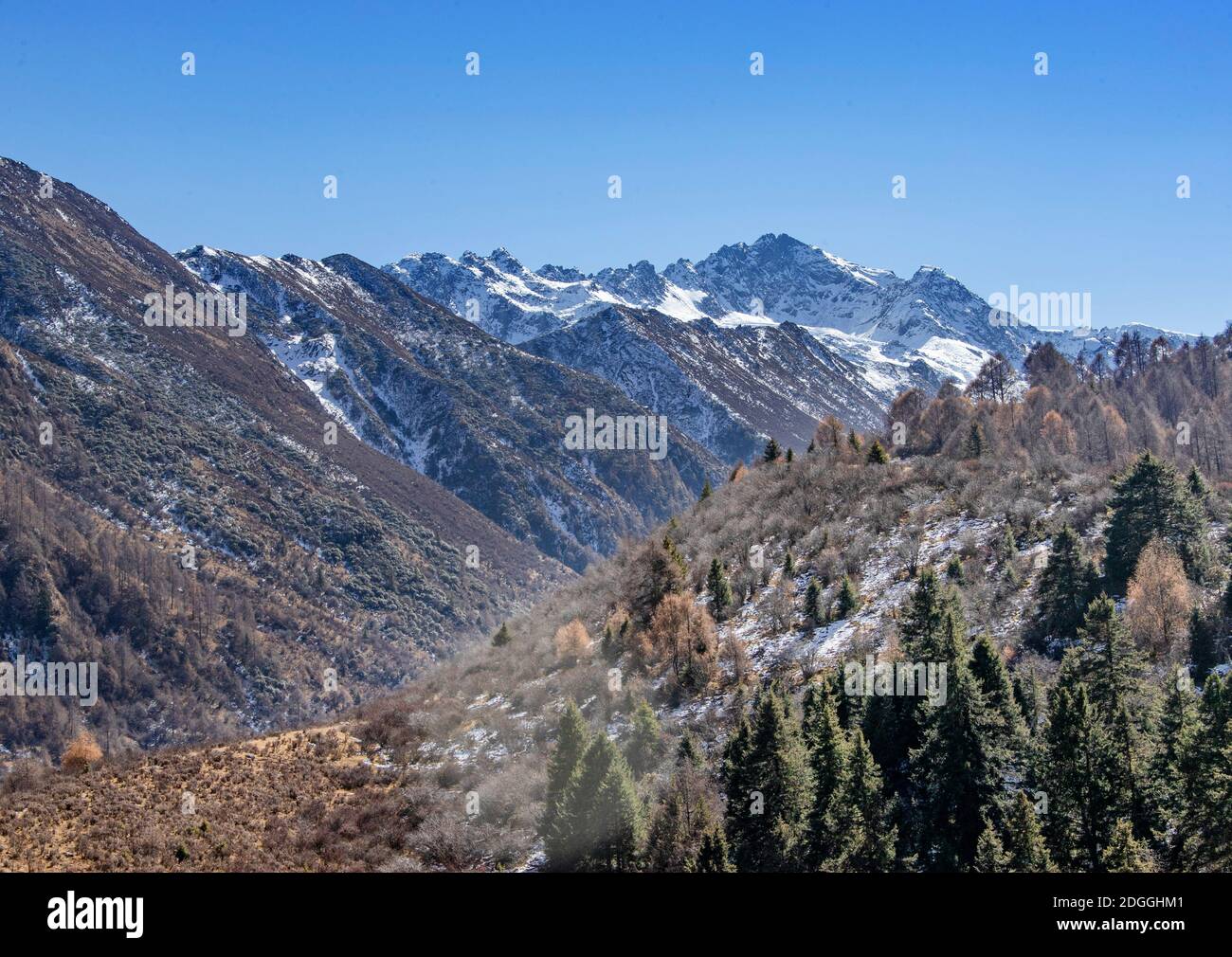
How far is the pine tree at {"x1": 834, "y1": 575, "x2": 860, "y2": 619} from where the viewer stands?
56.4 meters

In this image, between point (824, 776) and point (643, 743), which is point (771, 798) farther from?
point (643, 743)

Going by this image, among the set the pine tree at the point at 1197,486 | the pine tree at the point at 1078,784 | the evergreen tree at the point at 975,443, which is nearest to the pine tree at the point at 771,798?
the pine tree at the point at 1078,784

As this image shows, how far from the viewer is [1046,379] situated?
127500 mm

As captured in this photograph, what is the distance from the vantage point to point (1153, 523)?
49.8 m

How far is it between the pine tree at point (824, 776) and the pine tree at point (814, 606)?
1754 centimetres

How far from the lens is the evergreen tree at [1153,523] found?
49062 millimetres

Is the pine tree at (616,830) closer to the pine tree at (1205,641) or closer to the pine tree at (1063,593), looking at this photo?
the pine tree at (1063,593)

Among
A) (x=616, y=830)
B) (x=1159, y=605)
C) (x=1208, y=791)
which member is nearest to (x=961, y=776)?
(x=1208, y=791)

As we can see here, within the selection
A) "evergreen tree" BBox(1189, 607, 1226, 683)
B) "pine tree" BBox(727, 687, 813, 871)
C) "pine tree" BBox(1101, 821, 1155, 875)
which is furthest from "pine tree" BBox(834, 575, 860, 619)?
"pine tree" BBox(1101, 821, 1155, 875)

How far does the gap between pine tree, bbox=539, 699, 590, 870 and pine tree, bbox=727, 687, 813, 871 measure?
22.8 feet

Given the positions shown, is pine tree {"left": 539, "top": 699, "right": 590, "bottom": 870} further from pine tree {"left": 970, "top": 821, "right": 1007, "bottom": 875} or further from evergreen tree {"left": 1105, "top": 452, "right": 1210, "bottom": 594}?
evergreen tree {"left": 1105, "top": 452, "right": 1210, "bottom": 594}
